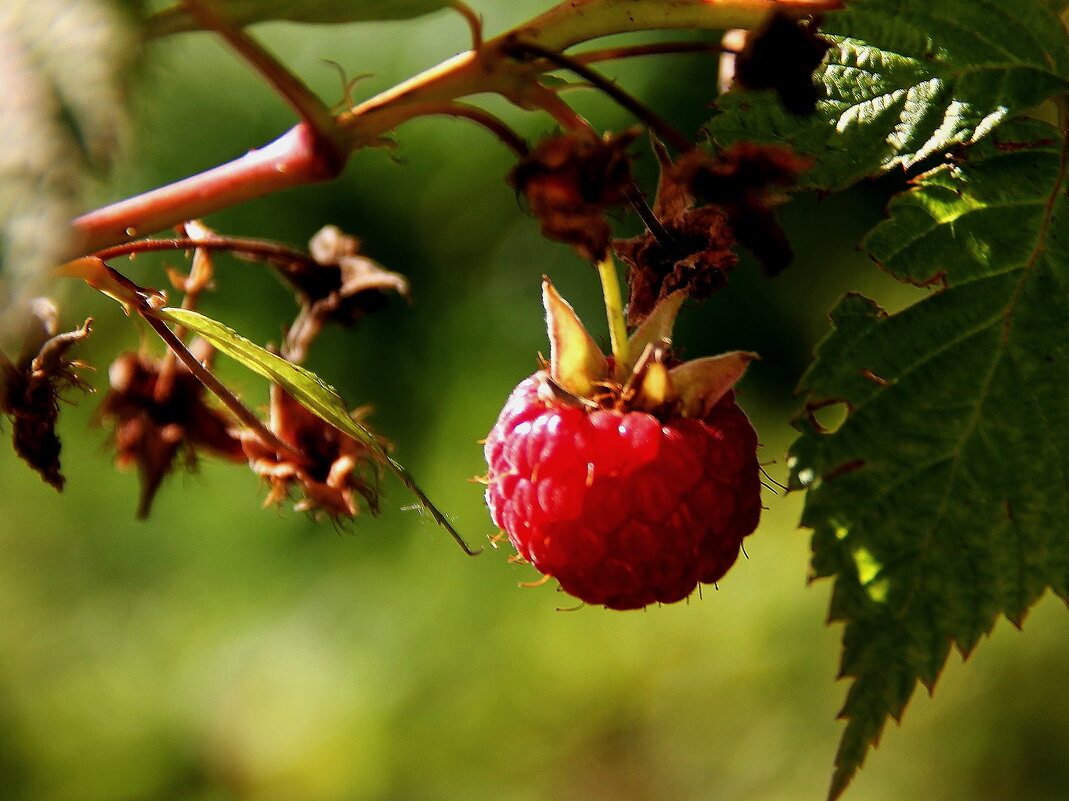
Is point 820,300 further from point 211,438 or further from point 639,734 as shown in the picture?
point 211,438

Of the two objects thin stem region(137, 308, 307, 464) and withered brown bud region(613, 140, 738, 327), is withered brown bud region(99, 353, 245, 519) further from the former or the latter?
withered brown bud region(613, 140, 738, 327)

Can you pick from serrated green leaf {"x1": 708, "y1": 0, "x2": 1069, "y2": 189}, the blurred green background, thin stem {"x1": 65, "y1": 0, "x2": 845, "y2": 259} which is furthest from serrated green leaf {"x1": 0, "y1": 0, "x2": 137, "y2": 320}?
the blurred green background

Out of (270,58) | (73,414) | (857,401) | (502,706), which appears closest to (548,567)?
(857,401)

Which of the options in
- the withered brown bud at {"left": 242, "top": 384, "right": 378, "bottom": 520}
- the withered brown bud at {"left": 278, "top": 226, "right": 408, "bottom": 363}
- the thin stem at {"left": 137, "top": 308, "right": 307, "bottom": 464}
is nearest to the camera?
the thin stem at {"left": 137, "top": 308, "right": 307, "bottom": 464}

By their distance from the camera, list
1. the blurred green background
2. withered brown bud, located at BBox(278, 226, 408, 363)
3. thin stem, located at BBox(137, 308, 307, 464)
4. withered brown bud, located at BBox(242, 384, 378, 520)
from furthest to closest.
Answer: the blurred green background → withered brown bud, located at BBox(278, 226, 408, 363) → withered brown bud, located at BBox(242, 384, 378, 520) → thin stem, located at BBox(137, 308, 307, 464)

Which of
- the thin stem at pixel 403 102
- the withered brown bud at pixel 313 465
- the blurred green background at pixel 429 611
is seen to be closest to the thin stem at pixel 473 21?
the thin stem at pixel 403 102

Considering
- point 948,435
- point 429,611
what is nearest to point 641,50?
point 948,435

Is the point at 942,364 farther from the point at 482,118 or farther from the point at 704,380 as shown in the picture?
the point at 482,118

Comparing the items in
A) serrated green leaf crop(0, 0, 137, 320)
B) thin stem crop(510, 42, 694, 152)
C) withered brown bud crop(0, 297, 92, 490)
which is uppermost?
serrated green leaf crop(0, 0, 137, 320)
